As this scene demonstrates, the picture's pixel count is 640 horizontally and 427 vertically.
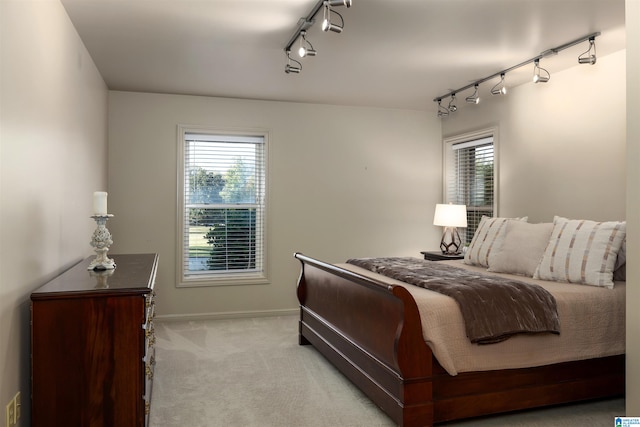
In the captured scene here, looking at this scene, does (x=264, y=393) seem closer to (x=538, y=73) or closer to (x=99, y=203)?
(x=99, y=203)

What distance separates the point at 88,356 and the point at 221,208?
11.1ft

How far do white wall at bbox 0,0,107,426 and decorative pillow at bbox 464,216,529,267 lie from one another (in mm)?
3145

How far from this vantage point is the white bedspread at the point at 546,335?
262cm

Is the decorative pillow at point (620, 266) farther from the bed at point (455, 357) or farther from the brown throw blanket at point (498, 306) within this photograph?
the brown throw blanket at point (498, 306)

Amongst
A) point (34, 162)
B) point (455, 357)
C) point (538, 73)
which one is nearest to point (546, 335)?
point (455, 357)

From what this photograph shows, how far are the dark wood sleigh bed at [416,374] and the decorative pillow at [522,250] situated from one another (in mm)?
850

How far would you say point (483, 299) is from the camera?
275cm

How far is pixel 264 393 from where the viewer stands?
3186mm

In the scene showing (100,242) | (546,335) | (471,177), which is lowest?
(546,335)

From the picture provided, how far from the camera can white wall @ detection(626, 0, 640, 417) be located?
2160 mm

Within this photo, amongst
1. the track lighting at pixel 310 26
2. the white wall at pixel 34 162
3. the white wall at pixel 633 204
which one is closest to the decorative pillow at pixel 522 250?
the white wall at pixel 633 204

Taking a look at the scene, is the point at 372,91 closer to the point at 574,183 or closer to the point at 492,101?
the point at 492,101

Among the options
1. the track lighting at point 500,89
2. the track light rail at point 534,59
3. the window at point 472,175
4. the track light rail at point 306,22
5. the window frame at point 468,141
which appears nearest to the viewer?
the track light rail at point 306,22

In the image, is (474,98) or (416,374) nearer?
(416,374)
